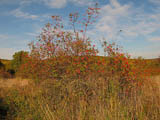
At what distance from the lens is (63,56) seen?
621 centimetres

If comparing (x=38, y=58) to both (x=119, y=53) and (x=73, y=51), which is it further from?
(x=119, y=53)

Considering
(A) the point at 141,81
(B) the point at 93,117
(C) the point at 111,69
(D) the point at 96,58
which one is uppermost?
(D) the point at 96,58

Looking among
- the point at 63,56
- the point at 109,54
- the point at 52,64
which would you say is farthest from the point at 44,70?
the point at 109,54

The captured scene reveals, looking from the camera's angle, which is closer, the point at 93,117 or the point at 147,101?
the point at 93,117

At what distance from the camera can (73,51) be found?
6.32 metres

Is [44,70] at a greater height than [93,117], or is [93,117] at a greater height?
[44,70]

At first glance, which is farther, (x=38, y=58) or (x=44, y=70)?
(x=38, y=58)

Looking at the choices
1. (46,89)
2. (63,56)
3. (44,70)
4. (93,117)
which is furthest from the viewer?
(44,70)

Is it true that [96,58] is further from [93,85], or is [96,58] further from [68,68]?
[93,85]

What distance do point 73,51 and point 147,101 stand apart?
10.9 ft

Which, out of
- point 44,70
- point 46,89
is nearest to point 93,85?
point 46,89

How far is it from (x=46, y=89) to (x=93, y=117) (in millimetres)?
2432

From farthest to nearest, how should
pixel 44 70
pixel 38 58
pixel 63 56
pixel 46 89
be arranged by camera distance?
pixel 38 58, pixel 44 70, pixel 63 56, pixel 46 89

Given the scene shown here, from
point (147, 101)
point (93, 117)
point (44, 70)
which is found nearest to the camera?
point (93, 117)
